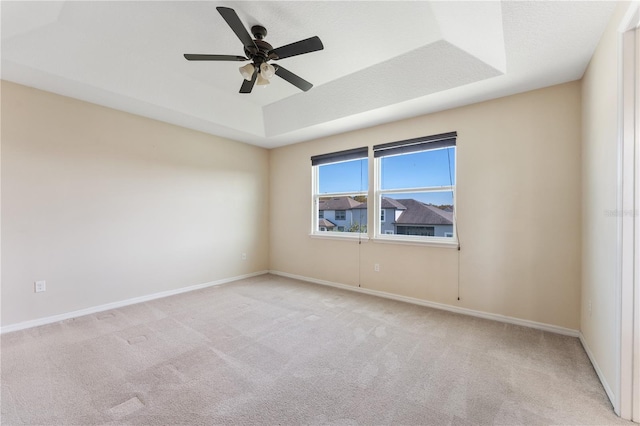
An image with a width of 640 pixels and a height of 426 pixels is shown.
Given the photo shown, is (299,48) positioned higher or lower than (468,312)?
higher

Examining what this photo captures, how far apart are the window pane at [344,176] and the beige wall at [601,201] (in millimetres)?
2425

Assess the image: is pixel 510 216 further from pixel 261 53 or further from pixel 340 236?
pixel 261 53

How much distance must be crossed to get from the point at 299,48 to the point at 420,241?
2.70 m

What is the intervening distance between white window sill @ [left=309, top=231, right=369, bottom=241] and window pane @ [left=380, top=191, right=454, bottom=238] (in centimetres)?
33

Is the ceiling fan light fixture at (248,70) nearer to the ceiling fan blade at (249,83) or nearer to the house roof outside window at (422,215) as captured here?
the ceiling fan blade at (249,83)

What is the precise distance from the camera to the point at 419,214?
364 cm

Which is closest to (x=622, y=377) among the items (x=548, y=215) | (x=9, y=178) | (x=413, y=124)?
(x=548, y=215)

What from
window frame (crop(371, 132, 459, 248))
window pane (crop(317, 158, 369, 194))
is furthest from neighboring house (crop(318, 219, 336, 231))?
window frame (crop(371, 132, 459, 248))

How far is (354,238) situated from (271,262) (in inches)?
79.0

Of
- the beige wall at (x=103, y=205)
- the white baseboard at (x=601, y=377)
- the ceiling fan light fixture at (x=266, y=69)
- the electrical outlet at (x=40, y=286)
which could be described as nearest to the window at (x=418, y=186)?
the white baseboard at (x=601, y=377)

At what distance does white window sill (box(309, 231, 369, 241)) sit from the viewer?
13.5 feet

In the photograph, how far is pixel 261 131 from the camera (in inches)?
170

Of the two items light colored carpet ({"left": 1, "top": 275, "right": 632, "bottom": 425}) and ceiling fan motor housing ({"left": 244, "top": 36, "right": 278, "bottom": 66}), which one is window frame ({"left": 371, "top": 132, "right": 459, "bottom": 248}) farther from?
ceiling fan motor housing ({"left": 244, "top": 36, "right": 278, "bottom": 66})

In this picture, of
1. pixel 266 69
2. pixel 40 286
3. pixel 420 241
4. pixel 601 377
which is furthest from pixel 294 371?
pixel 40 286
